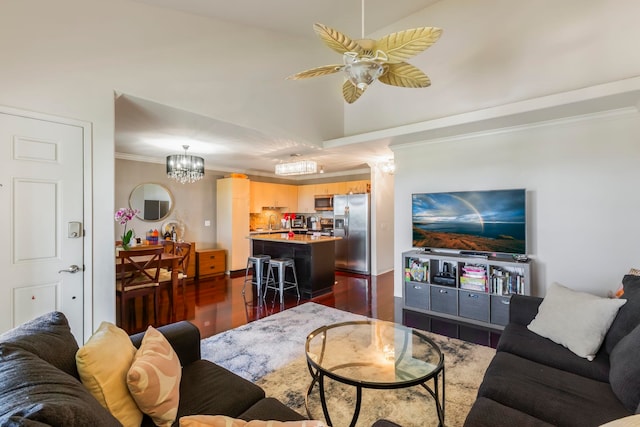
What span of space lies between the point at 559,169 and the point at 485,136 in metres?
0.94

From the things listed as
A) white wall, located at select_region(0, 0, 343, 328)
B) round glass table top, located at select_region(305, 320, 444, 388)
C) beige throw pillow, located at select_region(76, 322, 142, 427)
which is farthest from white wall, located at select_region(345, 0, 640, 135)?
beige throw pillow, located at select_region(76, 322, 142, 427)

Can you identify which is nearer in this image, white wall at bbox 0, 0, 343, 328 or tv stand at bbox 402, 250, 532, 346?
white wall at bbox 0, 0, 343, 328

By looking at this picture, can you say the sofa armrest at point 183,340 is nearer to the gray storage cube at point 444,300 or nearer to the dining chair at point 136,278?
the dining chair at point 136,278

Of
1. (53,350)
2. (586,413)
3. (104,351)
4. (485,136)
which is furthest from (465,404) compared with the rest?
(485,136)

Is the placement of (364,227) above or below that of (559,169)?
below

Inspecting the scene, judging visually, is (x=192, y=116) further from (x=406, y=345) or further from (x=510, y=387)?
(x=510, y=387)

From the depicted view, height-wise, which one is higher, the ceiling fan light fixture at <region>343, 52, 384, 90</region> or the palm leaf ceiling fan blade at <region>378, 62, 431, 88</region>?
the palm leaf ceiling fan blade at <region>378, 62, 431, 88</region>

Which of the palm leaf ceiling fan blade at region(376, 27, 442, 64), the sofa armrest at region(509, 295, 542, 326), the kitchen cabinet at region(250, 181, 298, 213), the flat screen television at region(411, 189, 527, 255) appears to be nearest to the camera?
the palm leaf ceiling fan blade at region(376, 27, 442, 64)

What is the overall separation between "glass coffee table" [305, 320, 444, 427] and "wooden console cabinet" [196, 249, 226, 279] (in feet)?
14.4

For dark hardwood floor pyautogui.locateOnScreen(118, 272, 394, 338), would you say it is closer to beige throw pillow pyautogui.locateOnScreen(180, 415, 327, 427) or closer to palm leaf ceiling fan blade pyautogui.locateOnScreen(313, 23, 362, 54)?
beige throw pillow pyautogui.locateOnScreen(180, 415, 327, 427)

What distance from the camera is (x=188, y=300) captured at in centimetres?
468

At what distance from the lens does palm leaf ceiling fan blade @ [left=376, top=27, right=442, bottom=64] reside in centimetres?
185

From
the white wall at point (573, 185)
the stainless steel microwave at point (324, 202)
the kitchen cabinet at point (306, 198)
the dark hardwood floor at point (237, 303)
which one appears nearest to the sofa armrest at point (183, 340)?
the dark hardwood floor at point (237, 303)

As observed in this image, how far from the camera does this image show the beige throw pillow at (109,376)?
114 centimetres
